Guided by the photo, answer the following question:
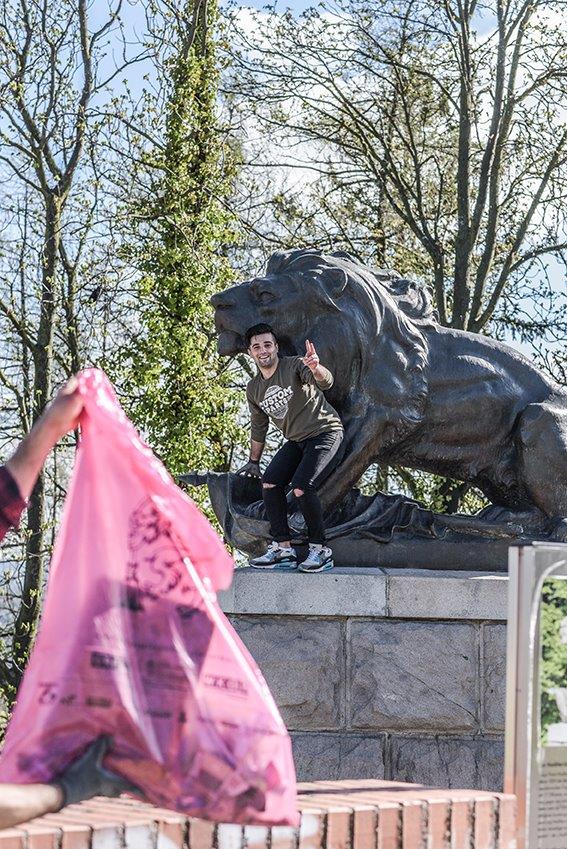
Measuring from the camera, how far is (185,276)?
16.8 metres

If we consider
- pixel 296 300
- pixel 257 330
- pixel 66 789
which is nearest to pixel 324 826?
pixel 66 789

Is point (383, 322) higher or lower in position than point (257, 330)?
higher

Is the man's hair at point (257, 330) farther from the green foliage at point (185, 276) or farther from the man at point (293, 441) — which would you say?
the green foliage at point (185, 276)

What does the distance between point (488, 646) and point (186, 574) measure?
139 inches

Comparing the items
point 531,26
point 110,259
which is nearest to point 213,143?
point 110,259

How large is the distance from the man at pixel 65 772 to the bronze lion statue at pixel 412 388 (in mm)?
3780

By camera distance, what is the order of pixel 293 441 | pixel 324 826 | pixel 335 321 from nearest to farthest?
pixel 324 826, pixel 293 441, pixel 335 321

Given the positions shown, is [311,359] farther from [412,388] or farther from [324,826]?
[324,826]

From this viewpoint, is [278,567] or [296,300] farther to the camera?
[296,300]

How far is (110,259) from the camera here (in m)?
18.0

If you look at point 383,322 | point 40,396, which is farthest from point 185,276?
point 383,322

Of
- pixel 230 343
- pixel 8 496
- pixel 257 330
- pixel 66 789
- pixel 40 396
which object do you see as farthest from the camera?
pixel 40 396

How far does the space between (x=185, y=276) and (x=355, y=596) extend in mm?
10886

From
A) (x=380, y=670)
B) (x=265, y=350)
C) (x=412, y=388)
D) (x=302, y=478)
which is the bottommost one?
(x=380, y=670)
